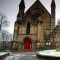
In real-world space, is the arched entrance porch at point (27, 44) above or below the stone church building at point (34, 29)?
below

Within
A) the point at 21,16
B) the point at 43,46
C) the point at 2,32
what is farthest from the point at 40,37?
the point at 2,32

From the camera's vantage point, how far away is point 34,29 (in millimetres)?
43469

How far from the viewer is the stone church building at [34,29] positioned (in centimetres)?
4266

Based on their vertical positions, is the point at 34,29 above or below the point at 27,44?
above

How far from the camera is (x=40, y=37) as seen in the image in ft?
139

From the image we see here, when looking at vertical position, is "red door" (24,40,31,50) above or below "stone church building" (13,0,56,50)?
below

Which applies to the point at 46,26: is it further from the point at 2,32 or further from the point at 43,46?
the point at 2,32

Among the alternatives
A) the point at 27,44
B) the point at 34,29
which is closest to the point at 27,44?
the point at 27,44

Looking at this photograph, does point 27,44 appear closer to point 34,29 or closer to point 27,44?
point 27,44

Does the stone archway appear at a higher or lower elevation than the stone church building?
lower

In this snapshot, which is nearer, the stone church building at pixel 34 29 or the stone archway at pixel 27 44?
the stone church building at pixel 34 29

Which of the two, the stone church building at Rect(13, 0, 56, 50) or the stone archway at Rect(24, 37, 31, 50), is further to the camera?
the stone archway at Rect(24, 37, 31, 50)

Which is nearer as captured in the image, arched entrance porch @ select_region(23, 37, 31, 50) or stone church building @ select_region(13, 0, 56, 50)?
stone church building @ select_region(13, 0, 56, 50)

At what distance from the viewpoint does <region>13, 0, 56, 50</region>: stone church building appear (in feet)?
140
